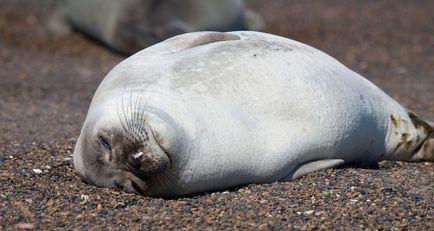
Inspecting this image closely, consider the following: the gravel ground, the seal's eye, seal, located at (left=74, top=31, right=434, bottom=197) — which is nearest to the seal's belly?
seal, located at (left=74, top=31, right=434, bottom=197)

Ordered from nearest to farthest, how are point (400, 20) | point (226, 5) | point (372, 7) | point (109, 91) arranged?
point (109, 91), point (226, 5), point (400, 20), point (372, 7)

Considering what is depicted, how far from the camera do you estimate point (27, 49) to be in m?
9.35

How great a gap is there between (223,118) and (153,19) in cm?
514

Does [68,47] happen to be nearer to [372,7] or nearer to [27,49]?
[27,49]

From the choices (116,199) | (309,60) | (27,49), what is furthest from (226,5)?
(116,199)

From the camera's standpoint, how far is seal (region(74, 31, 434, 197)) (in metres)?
3.91

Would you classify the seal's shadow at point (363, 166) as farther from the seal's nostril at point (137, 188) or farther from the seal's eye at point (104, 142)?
the seal's eye at point (104, 142)

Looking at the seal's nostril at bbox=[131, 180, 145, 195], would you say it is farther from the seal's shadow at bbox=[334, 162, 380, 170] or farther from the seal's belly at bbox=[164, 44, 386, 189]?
the seal's shadow at bbox=[334, 162, 380, 170]

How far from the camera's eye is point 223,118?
4.07m

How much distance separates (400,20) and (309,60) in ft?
20.9

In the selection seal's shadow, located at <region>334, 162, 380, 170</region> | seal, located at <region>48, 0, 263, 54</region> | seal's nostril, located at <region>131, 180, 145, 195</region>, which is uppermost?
seal's shadow, located at <region>334, 162, 380, 170</region>

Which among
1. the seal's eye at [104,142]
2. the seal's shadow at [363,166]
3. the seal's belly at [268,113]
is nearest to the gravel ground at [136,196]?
the seal's shadow at [363,166]

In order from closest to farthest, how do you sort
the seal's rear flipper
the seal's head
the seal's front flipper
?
the seal's head, the seal's front flipper, the seal's rear flipper

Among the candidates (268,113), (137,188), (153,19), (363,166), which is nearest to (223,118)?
(268,113)
